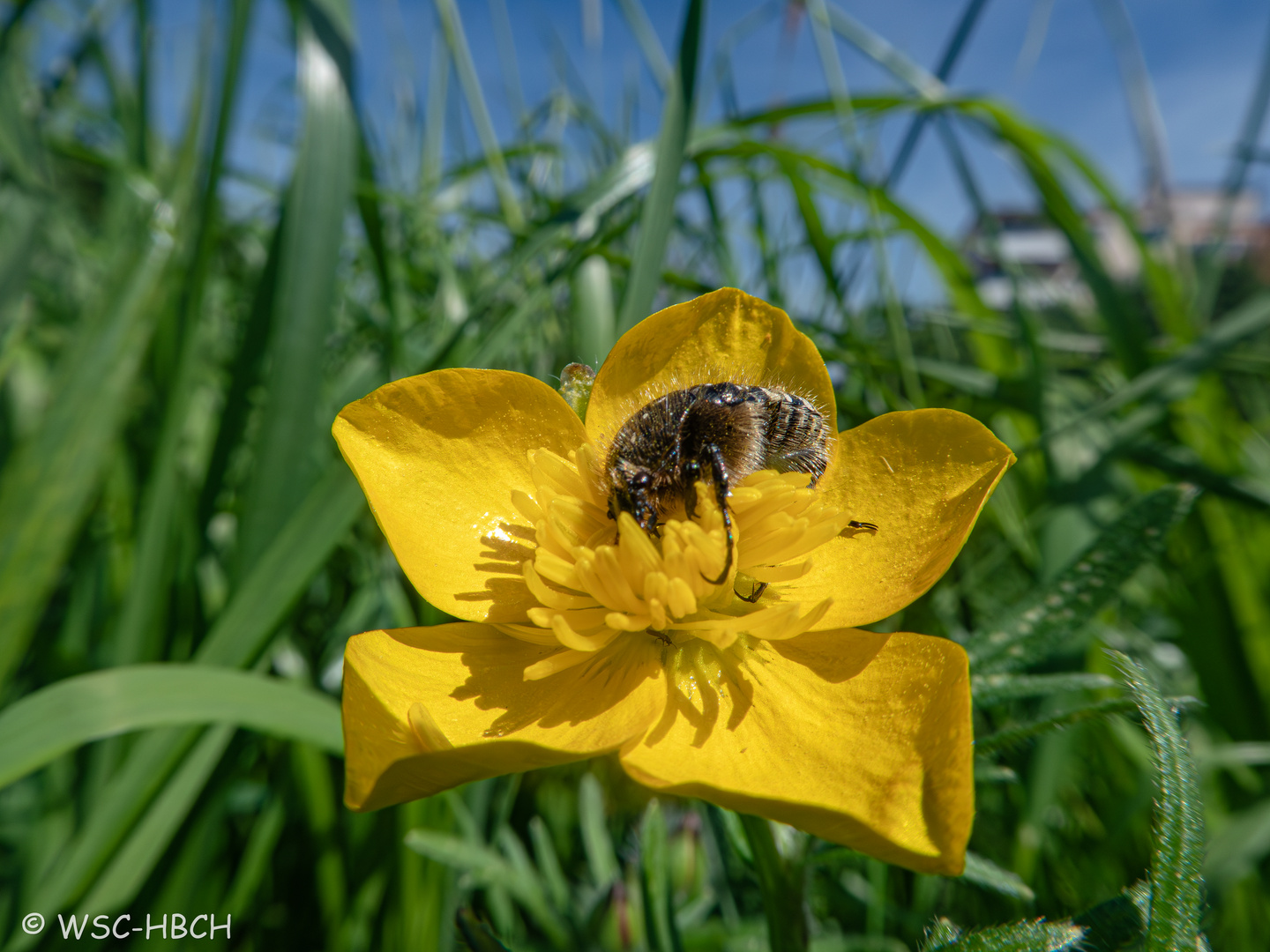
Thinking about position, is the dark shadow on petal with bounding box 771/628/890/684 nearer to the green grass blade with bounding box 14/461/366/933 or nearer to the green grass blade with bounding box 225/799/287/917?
the green grass blade with bounding box 14/461/366/933

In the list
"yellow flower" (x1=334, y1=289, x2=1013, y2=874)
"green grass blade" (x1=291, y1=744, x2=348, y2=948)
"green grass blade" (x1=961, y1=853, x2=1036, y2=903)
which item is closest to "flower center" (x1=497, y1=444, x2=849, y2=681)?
"yellow flower" (x1=334, y1=289, x2=1013, y2=874)

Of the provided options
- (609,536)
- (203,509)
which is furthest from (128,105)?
(609,536)

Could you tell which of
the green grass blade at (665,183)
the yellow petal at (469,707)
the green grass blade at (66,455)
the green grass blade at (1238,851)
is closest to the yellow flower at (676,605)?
the yellow petal at (469,707)

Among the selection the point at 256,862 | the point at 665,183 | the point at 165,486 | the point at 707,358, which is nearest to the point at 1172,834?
the point at 707,358

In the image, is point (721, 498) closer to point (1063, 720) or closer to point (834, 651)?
point (834, 651)

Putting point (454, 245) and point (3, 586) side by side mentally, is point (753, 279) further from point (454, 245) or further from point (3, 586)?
point (3, 586)

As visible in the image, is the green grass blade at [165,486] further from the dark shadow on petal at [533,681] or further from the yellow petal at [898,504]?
the yellow petal at [898,504]
